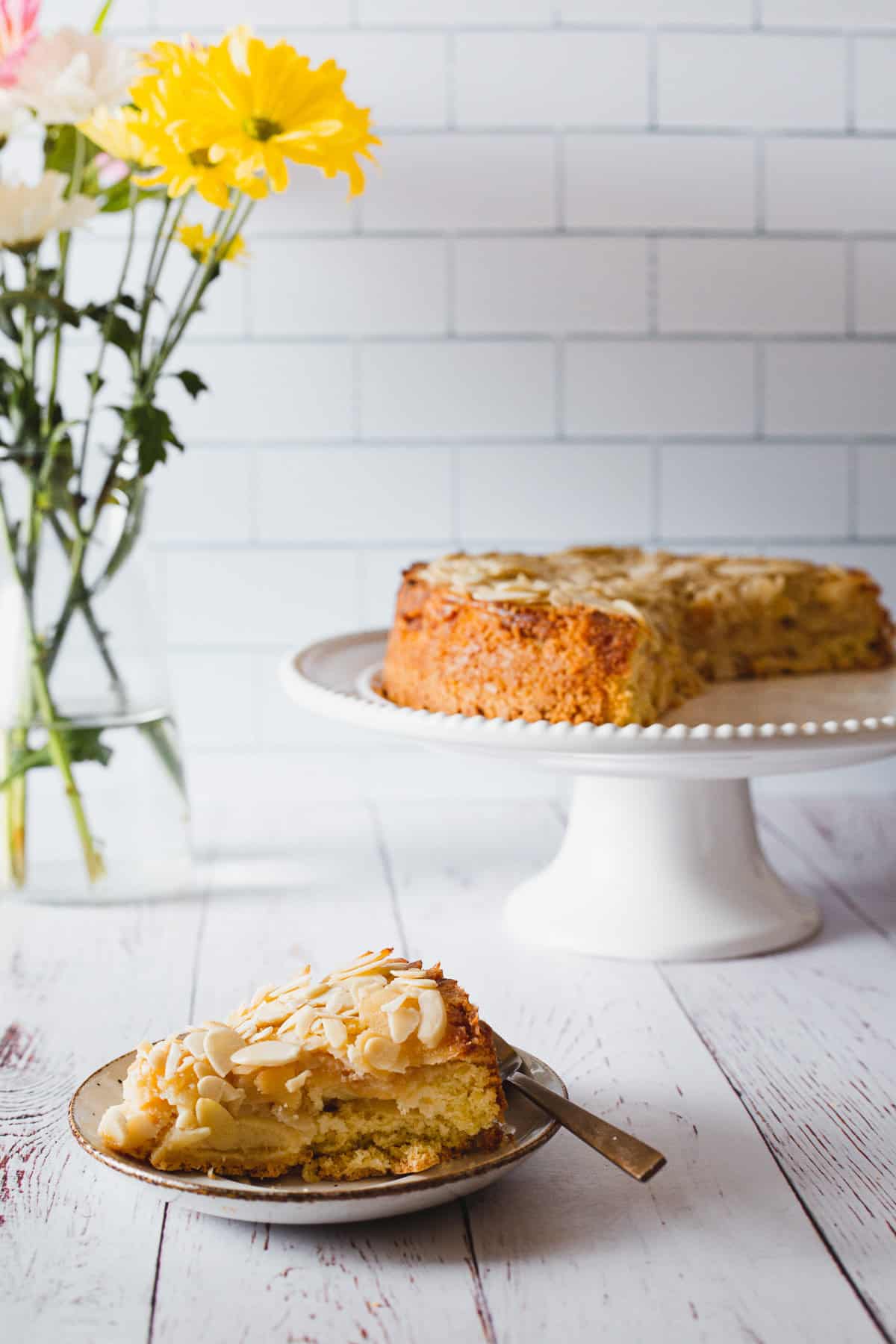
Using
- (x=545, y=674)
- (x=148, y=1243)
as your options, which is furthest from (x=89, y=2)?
(x=148, y=1243)

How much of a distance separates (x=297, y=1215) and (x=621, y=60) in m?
1.36

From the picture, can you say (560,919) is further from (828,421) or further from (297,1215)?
(828,421)

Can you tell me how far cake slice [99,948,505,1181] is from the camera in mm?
778

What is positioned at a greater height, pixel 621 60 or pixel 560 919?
pixel 621 60

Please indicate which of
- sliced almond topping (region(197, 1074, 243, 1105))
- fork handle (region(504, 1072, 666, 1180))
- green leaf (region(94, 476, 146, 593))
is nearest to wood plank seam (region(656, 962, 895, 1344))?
fork handle (region(504, 1072, 666, 1180))

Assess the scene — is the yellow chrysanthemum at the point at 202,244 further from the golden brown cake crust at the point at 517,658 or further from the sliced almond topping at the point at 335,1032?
the sliced almond topping at the point at 335,1032

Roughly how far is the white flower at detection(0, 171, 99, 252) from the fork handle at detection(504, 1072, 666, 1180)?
77 centimetres

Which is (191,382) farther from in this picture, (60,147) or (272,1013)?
(272,1013)

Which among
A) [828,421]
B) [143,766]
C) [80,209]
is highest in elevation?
[80,209]

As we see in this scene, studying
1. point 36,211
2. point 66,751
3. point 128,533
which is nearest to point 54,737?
point 66,751

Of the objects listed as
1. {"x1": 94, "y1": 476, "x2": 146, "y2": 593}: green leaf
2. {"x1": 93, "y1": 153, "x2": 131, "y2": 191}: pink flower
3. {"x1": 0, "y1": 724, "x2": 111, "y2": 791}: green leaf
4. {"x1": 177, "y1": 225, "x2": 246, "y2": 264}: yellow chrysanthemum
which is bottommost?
{"x1": 0, "y1": 724, "x2": 111, "y2": 791}: green leaf

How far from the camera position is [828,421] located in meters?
1.77

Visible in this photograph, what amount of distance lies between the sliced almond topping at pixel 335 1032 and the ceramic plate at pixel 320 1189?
7 cm

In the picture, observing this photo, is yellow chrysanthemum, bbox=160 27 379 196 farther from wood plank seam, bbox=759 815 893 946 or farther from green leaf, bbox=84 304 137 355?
wood plank seam, bbox=759 815 893 946
